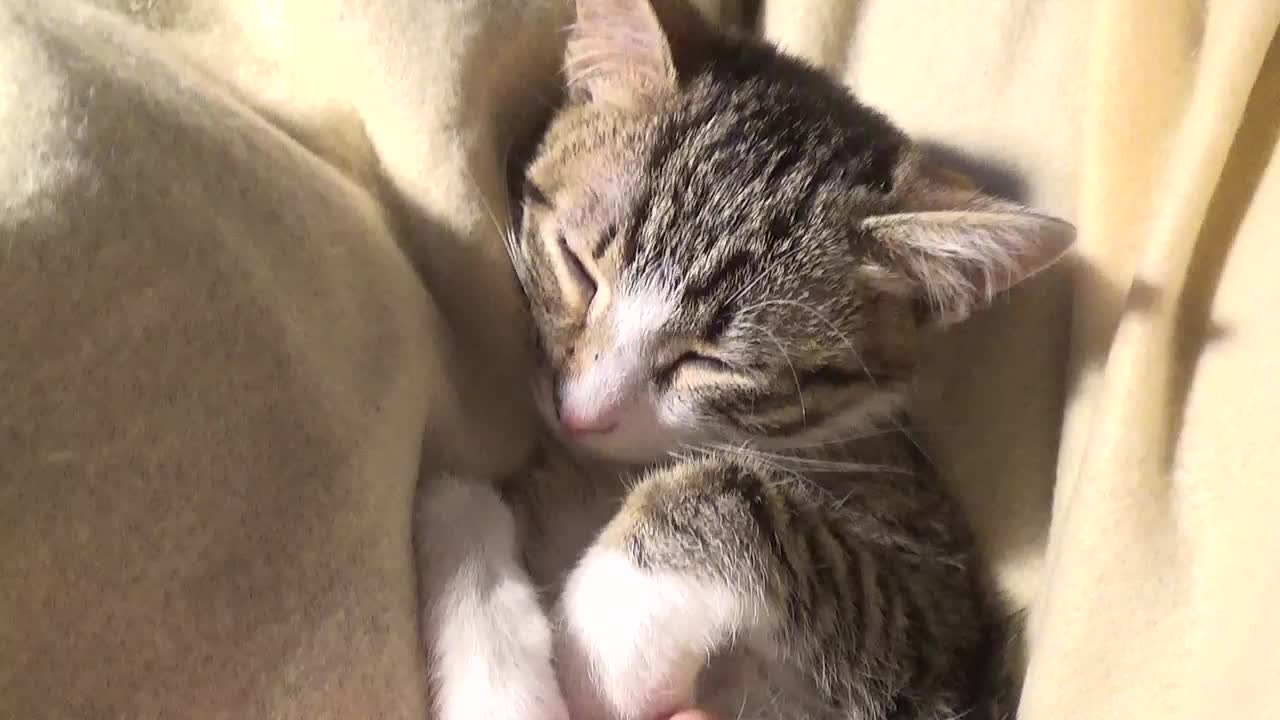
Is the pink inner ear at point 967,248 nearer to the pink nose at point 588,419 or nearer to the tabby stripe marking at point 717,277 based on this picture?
the tabby stripe marking at point 717,277

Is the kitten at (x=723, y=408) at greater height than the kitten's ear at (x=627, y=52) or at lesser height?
lesser

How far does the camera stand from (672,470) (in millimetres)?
865

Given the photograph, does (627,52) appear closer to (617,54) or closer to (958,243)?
(617,54)

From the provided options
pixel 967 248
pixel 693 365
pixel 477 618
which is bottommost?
pixel 477 618

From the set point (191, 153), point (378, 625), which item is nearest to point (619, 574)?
point (378, 625)

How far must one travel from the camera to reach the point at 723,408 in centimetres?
88

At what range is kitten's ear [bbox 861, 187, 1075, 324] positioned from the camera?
82 centimetres

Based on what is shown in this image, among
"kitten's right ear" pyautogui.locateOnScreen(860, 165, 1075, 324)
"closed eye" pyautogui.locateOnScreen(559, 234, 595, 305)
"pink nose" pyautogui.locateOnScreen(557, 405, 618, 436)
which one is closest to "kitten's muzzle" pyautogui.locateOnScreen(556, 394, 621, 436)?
"pink nose" pyautogui.locateOnScreen(557, 405, 618, 436)

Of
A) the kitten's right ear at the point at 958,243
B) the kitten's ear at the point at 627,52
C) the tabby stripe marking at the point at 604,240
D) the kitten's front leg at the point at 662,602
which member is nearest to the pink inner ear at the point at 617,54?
the kitten's ear at the point at 627,52

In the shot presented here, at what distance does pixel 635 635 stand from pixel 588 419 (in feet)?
0.60

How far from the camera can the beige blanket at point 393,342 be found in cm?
55

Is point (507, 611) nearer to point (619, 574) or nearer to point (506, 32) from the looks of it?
point (619, 574)

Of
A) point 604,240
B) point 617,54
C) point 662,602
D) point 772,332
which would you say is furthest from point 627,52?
point 662,602

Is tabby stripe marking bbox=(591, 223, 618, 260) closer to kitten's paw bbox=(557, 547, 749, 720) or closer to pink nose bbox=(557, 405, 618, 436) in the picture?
pink nose bbox=(557, 405, 618, 436)
